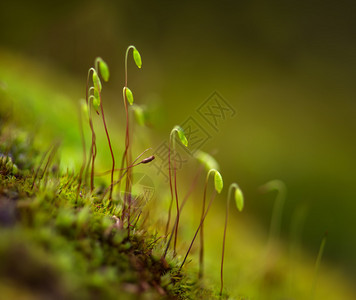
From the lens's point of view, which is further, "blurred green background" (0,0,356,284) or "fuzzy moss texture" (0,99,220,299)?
"blurred green background" (0,0,356,284)

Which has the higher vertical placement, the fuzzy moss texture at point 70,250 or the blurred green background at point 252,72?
the blurred green background at point 252,72

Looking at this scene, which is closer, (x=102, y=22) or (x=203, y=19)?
(x=102, y=22)

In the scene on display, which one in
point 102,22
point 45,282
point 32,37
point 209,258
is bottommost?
point 209,258

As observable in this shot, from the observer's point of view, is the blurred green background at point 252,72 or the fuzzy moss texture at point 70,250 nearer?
the fuzzy moss texture at point 70,250

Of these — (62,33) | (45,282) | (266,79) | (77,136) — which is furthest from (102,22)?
(45,282)

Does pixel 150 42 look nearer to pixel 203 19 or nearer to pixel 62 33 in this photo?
pixel 203 19
